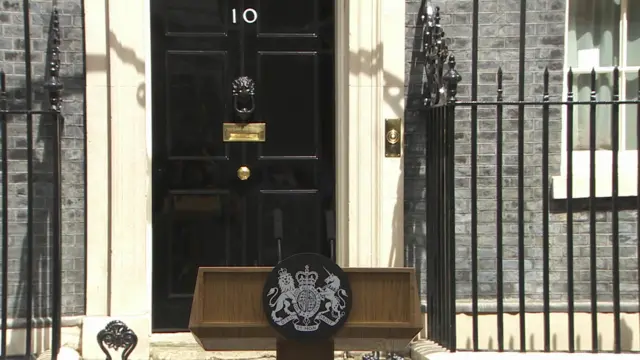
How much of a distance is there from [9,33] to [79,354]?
6.56 ft

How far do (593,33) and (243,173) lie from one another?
2455mm

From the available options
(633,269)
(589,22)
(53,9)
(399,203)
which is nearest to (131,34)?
(53,9)

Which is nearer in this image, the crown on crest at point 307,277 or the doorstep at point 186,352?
the crown on crest at point 307,277

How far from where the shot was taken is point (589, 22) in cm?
563

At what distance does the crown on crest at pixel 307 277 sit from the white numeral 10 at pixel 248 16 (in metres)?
2.52

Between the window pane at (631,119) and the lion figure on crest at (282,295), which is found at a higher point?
the window pane at (631,119)

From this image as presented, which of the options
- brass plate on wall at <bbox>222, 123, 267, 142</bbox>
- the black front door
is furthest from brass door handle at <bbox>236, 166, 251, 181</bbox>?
brass plate on wall at <bbox>222, 123, 267, 142</bbox>

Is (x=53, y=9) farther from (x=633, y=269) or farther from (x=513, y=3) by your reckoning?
(x=633, y=269)

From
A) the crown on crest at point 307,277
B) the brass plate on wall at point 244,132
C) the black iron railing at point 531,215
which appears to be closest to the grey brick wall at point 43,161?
the brass plate on wall at point 244,132

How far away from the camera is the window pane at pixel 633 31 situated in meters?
5.63

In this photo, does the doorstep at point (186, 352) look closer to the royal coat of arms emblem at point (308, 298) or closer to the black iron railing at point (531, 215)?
the black iron railing at point (531, 215)

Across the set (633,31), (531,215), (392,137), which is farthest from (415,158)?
(633,31)

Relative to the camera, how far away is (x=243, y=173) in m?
5.55

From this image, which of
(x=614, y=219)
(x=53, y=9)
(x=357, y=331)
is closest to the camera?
(x=357, y=331)
